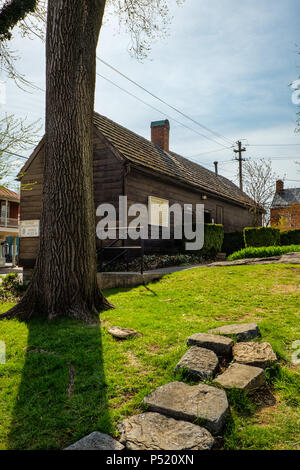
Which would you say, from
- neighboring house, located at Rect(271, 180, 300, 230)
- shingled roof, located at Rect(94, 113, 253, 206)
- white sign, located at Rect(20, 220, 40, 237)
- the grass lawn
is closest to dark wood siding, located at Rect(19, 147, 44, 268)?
white sign, located at Rect(20, 220, 40, 237)

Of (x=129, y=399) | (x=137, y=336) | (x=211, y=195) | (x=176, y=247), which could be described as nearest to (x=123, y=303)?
(x=137, y=336)

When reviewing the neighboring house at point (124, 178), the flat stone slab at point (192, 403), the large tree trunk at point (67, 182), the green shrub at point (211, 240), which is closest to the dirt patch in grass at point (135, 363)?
the flat stone slab at point (192, 403)

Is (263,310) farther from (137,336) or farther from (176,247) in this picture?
(176,247)

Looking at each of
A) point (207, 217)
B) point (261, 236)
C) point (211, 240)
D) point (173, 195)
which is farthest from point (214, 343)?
point (207, 217)

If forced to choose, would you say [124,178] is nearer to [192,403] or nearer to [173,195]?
[173,195]

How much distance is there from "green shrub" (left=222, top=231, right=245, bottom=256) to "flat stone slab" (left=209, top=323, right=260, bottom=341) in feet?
40.2

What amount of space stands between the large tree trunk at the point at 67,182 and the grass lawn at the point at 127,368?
0.43 meters

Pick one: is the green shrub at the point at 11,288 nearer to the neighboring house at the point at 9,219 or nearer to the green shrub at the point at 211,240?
the green shrub at the point at 211,240

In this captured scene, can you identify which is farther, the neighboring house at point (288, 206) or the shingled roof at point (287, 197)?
the shingled roof at point (287, 197)

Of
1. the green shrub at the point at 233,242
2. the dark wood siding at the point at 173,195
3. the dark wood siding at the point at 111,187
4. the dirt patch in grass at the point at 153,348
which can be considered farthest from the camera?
the green shrub at the point at 233,242

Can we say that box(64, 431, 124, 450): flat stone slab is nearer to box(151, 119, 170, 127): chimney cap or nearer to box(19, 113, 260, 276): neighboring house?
box(19, 113, 260, 276): neighboring house

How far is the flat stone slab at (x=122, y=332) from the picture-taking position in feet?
13.2

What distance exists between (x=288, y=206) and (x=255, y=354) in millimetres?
39405

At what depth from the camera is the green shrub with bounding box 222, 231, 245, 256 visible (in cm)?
1588
